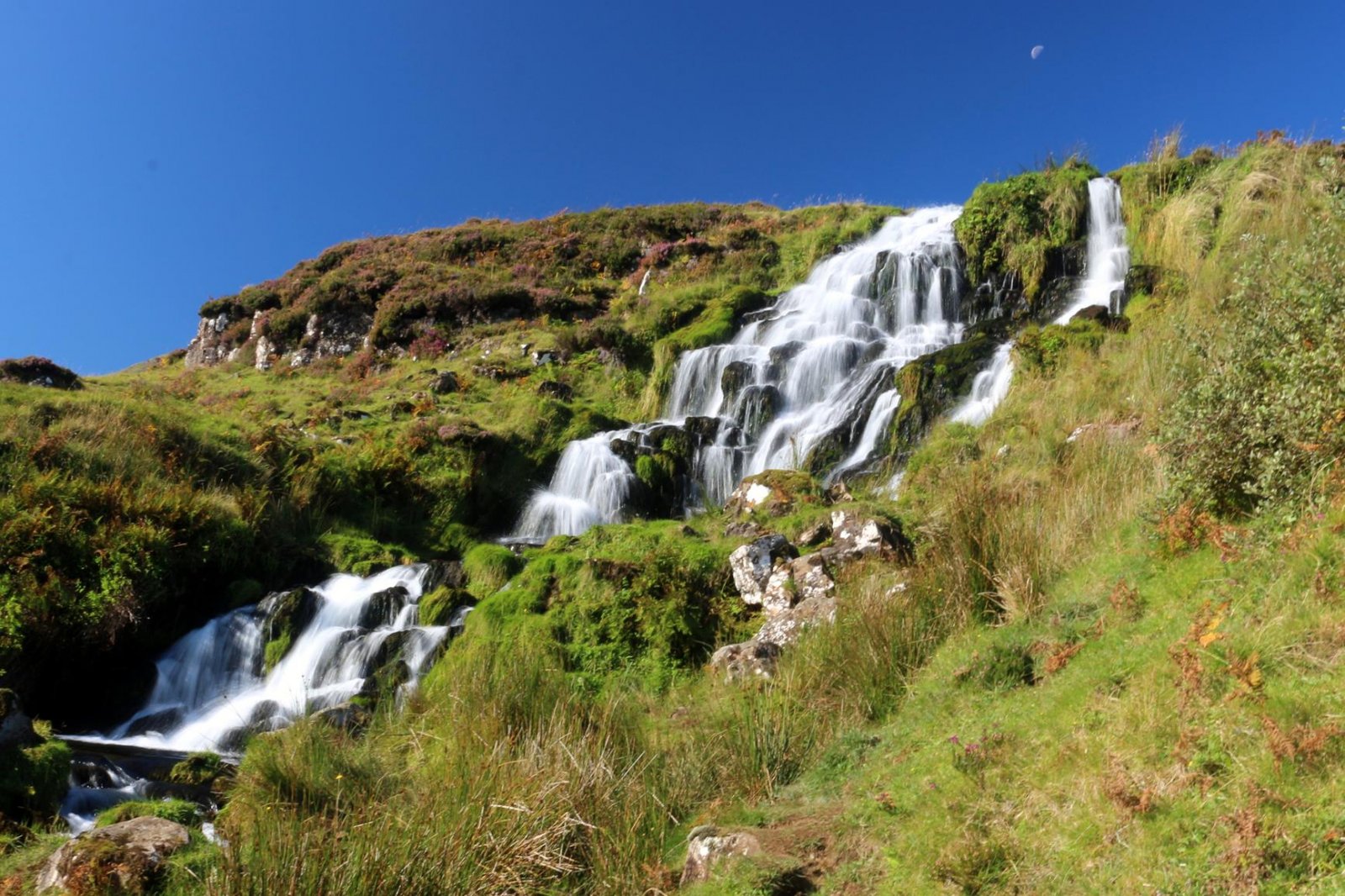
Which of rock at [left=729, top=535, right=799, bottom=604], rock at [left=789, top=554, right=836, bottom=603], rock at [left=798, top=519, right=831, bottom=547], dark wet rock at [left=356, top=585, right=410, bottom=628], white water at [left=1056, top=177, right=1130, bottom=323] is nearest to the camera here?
rock at [left=789, top=554, right=836, bottom=603]

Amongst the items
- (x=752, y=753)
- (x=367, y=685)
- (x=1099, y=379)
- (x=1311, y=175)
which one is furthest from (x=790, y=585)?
(x=1311, y=175)

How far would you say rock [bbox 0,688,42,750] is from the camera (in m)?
5.92

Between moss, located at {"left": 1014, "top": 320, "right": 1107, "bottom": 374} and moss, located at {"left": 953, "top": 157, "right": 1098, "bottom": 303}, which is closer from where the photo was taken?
moss, located at {"left": 1014, "top": 320, "right": 1107, "bottom": 374}

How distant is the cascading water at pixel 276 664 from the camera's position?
8.01 metres

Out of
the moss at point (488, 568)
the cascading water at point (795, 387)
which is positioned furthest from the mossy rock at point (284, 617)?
the cascading water at point (795, 387)

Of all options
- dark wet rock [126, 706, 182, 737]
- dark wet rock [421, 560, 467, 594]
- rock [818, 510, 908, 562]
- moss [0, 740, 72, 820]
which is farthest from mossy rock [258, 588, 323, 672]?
rock [818, 510, 908, 562]

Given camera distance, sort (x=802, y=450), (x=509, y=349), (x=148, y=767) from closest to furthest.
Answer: (x=148, y=767)
(x=802, y=450)
(x=509, y=349)

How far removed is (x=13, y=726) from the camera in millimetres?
5996

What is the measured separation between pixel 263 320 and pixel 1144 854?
26.6 m

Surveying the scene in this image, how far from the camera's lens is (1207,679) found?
3449 millimetres

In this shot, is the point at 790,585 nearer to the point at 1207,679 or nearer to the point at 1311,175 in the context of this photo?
the point at 1207,679

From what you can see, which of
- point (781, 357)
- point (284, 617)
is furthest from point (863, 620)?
point (781, 357)

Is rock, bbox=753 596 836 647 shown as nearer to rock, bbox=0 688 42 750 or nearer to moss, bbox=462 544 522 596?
moss, bbox=462 544 522 596

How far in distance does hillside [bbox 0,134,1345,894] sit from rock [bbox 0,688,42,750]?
3.65 ft
